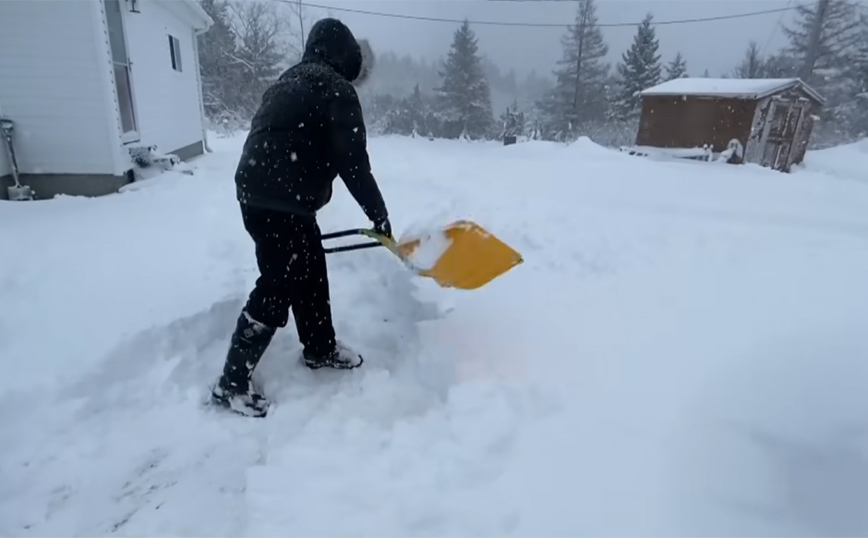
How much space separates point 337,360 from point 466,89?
3092 centimetres

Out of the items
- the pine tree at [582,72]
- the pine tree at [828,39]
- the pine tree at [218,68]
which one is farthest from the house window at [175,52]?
the pine tree at [828,39]

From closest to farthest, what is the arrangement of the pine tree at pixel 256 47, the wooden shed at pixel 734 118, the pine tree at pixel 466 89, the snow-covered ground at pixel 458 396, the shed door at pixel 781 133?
1. the snow-covered ground at pixel 458 396
2. the wooden shed at pixel 734 118
3. the shed door at pixel 781 133
4. the pine tree at pixel 256 47
5. the pine tree at pixel 466 89

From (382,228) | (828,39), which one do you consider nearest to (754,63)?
(828,39)

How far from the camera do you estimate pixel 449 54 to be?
106 feet

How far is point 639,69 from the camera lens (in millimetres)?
29359

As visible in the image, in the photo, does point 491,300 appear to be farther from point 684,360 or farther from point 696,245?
point 696,245

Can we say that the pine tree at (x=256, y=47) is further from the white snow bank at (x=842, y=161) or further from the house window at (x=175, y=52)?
the white snow bank at (x=842, y=161)

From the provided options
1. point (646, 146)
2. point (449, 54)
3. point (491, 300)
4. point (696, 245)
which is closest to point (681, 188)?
point (696, 245)

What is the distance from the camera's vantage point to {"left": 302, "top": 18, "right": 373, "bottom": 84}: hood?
2270 mm

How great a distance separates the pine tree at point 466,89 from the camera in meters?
31.2

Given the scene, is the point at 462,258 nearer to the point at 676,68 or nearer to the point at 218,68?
A: the point at 218,68

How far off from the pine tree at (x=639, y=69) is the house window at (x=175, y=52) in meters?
25.7

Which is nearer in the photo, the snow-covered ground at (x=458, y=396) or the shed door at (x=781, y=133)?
the snow-covered ground at (x=458, y=396)

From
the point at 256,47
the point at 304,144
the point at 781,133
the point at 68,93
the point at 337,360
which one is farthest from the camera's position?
the point at 256,47
